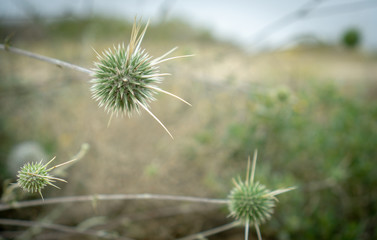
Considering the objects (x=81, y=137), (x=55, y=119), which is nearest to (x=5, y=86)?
(x=55, y=119)

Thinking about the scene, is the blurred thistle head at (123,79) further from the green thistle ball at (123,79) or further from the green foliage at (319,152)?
the green foliage at (319,152)

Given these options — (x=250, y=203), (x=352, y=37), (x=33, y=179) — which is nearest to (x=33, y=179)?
(x=33, y=179)

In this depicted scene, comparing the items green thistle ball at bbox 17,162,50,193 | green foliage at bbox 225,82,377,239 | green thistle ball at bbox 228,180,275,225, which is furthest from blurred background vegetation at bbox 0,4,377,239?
green thistle ball at bbox 228,180,275,225

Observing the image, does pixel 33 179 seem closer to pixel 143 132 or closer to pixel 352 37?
pixel 143 132

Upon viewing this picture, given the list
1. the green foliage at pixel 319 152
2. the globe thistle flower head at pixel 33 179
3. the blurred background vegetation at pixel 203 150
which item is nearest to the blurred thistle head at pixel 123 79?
the globe thistle flower head at pixel 33 179

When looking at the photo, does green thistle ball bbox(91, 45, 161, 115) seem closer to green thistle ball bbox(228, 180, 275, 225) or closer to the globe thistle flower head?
the globe thistle flower head
